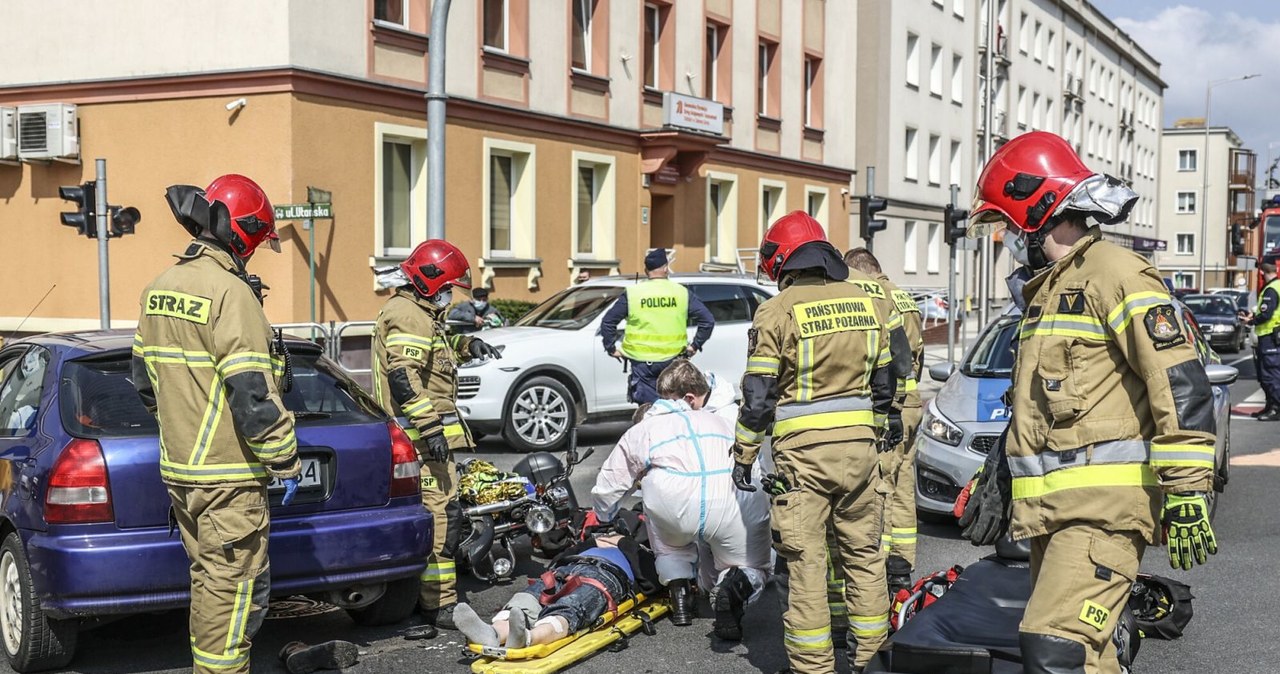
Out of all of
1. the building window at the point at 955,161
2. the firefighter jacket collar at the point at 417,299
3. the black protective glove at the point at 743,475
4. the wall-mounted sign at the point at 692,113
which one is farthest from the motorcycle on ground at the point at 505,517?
the building window at the point at 955,161

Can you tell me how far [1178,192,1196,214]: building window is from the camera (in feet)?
263

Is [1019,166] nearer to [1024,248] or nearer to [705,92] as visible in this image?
[1024,248]

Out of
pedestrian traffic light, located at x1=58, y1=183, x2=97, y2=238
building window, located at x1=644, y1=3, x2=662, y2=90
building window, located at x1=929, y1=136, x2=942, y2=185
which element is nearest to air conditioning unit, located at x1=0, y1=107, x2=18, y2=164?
pedestrian traffic light, located at x1=58, y1=183, x2=97, y2=238

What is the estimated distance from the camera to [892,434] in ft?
19.5

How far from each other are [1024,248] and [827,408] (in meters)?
1.46

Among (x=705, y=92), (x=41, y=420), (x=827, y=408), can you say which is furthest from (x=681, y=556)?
(x=705, y=92)

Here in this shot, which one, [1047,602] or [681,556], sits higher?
[1047,602]

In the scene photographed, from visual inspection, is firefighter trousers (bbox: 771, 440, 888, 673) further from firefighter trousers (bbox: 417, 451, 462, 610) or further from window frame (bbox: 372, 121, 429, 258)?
window frame (bbox: 372, 121, 429, 258)

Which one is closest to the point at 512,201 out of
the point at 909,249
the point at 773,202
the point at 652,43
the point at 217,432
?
the point at 652,43

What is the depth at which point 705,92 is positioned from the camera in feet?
85.6

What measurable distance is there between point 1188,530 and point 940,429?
535cm

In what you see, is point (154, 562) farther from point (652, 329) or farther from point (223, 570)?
point (652, 329)

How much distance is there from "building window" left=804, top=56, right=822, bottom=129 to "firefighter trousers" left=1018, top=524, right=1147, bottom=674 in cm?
2752

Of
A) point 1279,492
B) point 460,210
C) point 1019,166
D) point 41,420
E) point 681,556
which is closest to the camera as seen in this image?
point 1019,166
